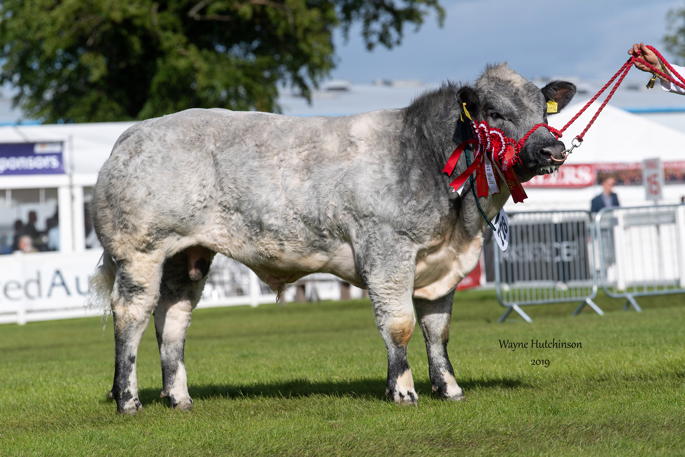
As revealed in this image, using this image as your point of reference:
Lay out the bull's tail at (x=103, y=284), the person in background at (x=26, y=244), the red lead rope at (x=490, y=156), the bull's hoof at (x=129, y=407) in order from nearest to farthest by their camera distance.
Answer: the red lead rope at (x=490, y=156), the bull's hoof at (x=129, y=407), the bull's tail at (x=103, y=284), the person in background at (x=26, y=244)

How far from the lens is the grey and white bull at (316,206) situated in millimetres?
7898

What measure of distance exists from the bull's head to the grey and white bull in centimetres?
1

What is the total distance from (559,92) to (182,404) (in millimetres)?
3795

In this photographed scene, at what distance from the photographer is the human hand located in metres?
8.44

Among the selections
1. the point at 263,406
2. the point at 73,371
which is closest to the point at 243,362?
the point at 73,371

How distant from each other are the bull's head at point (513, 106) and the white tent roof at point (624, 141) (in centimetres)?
2113

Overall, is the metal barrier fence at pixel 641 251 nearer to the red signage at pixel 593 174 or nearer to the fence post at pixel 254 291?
the red signage at pixel 593 174

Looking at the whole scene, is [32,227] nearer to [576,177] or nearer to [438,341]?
[576,177]

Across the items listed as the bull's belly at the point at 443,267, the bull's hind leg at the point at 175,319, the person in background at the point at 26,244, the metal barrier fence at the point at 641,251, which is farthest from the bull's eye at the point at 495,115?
the person in background at the point at 26,244

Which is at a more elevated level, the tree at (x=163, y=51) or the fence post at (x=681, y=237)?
the tree at (x=163, y=51)

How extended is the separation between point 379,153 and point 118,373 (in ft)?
8.63

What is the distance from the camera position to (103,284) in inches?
354

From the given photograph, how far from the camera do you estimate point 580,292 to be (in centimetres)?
1864

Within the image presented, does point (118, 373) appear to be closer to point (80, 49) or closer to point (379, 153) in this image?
point (379, 153)
